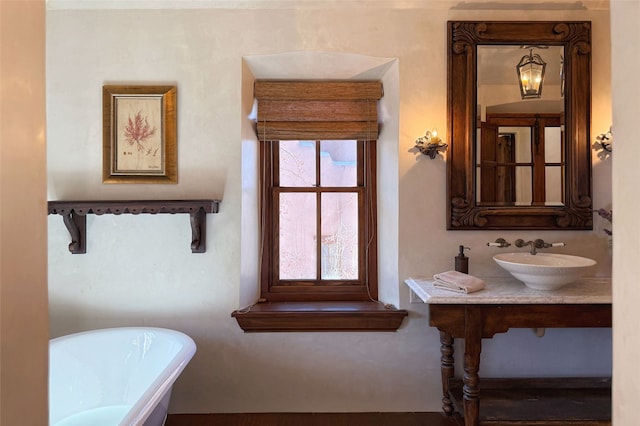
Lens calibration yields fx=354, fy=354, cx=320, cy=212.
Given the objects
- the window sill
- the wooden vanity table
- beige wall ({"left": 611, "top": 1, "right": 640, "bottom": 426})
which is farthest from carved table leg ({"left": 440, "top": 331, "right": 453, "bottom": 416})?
beige wall ({"left": 611, "top": 1, "right": 640, "bottom": 426})

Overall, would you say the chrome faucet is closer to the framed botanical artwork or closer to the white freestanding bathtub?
the white freestanding bathtub

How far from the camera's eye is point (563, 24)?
1.82 meters

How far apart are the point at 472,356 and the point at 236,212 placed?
4.20ft

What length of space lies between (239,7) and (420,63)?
99 centimetres

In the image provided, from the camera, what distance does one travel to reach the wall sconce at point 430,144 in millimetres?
1783

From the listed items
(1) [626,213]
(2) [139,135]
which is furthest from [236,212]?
(1) [626,213]

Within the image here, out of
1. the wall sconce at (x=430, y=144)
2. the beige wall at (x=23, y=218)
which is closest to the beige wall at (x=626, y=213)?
the beige wall at (x=23, y=218)

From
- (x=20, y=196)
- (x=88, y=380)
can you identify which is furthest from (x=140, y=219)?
(x=20, y=196)

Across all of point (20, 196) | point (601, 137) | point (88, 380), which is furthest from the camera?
point (601, 137)

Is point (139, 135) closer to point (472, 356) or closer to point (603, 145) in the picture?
point (472, 356)

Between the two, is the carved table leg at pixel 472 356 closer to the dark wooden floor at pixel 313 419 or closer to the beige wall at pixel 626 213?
the dark wooden floor at pixel 313 419

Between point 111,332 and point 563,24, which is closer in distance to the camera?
point 111,332

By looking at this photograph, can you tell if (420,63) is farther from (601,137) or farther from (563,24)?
(601,137)

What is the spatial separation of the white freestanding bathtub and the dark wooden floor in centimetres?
33
